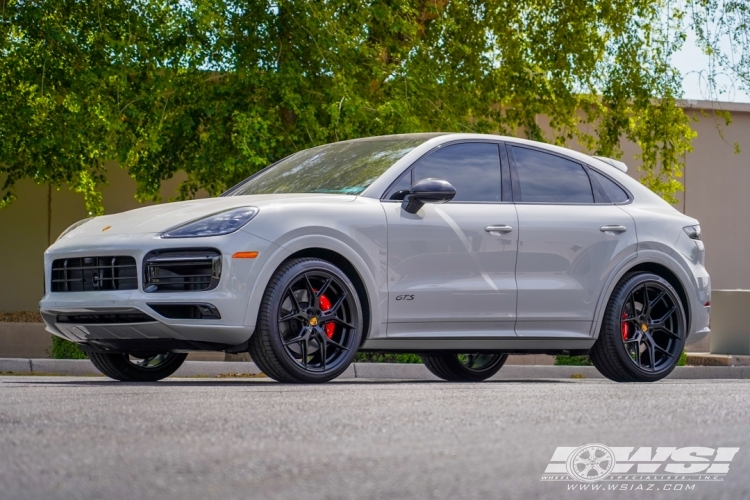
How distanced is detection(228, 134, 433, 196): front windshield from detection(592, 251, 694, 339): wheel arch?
1.70 m

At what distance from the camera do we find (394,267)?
7781mm

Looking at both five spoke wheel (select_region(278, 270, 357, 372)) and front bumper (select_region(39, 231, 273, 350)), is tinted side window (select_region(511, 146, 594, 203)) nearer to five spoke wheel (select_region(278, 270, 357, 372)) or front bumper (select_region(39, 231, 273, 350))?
five spoke wheel (select_region(278, 270, 357, 372))

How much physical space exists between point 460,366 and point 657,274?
1748 mm

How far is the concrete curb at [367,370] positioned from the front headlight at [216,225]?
5.45 m

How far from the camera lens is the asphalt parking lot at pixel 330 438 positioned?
3506 mm

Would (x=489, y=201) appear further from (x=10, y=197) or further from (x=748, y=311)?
(x=10, y=197)

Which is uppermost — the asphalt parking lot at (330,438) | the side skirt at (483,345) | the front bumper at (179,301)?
the front bumper at (179,301)

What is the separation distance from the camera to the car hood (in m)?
7.42

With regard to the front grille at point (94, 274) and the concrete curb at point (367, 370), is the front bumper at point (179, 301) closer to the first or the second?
the front grille at point (94, 274)

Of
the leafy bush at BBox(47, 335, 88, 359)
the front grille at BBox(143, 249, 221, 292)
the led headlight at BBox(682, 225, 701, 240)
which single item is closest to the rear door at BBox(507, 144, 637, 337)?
the led headlight at BBox(682, 225, 701, 240)

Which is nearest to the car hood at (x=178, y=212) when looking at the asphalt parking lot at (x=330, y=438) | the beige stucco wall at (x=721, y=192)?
the asphalt parking lot at (x=330, y=438)

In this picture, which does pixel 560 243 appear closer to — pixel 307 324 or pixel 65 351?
pixel 307 324

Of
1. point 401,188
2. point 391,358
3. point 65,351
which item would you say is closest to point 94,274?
point 401,188

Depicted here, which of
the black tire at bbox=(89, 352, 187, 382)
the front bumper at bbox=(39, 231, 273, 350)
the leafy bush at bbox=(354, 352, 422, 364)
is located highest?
the front bumper at bbox=(39, 231, 273, 350)
